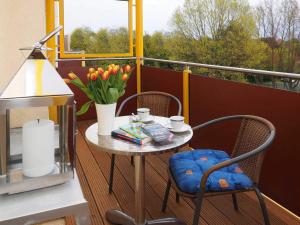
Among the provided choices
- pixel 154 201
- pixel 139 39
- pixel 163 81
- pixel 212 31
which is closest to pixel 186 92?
pixel 163 81

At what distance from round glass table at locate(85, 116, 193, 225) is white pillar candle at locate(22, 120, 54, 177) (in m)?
0.53

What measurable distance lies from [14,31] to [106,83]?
99cm

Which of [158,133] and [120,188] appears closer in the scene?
[158,133]

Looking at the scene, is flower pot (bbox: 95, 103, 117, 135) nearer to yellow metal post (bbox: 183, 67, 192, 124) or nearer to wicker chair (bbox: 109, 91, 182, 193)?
wicker chair (bbox: 109, 91, 182, 193)

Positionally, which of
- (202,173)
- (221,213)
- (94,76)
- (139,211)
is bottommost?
(221,213)

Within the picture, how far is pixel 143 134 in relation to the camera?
5.02 ft

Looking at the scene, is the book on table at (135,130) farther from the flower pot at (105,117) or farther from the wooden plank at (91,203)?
the wooden plank at (91,203)

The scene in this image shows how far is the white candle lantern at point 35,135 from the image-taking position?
780 mm

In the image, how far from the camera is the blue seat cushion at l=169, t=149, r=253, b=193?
143 centimetres

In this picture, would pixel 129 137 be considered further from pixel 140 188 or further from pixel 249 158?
pixel 249 158

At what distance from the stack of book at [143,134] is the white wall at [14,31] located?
984mm

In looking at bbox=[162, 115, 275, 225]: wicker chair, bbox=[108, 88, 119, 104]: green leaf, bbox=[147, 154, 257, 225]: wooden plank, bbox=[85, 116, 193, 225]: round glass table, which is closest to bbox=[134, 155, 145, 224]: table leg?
bbox=[85, 116, 193, 225]: round glass table

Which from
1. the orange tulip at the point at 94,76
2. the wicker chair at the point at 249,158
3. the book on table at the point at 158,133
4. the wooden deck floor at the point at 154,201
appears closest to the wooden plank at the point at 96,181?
the wooden deck floor at the point at 154,201

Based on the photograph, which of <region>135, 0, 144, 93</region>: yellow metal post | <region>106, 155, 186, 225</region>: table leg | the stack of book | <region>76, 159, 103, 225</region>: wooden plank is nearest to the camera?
the stack of book
